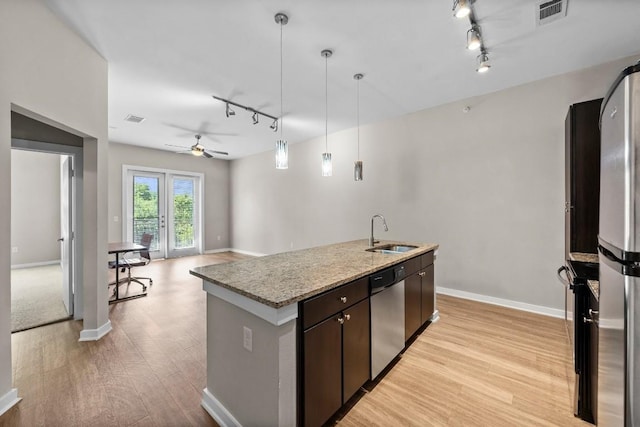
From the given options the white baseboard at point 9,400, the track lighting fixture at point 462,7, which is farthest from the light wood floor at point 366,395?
the track lighting fixture at point 462,7

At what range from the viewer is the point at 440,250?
165 inches

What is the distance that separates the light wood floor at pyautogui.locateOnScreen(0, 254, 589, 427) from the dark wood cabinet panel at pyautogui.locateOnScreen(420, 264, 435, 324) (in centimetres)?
19

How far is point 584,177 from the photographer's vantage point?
2.44 m

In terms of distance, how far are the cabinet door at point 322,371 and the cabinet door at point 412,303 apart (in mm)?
1027

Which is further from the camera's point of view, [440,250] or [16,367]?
[440,250]

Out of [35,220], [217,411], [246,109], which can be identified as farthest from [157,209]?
[217,411]

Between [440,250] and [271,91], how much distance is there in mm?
3401

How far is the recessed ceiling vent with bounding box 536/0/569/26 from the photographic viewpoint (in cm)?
212

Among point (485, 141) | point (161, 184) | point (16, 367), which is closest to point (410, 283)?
point (485, 141)

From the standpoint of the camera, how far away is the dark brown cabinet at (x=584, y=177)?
239 centimetres

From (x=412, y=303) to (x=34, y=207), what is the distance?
8258 millimetres

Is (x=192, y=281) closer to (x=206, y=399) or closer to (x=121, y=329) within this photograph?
(x=121, y=329)

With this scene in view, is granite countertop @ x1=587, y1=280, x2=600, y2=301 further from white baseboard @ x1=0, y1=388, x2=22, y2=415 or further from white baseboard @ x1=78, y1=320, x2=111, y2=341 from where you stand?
white baseboard @ x1=78, y1=320, x2=111, y2=341

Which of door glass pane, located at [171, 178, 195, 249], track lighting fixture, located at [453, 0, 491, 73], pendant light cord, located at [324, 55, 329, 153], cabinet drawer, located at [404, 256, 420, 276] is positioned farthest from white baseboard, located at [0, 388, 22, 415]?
door glass pane, located at [171, 178, 195, 249]
